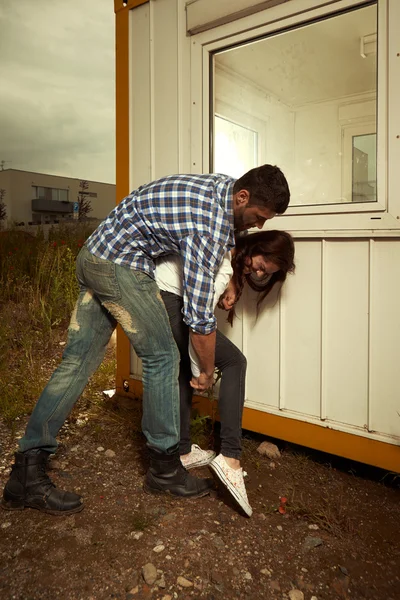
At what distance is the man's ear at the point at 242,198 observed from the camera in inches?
85.9

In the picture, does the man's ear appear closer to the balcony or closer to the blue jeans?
the blue jeans

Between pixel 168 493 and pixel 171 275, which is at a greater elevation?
pixel 171 275

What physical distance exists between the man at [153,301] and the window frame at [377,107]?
2.18ft

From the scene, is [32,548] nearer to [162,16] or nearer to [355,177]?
[355,177]

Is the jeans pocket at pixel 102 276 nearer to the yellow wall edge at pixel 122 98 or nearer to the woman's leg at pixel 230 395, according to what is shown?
the woman's leg at pixel 230 395

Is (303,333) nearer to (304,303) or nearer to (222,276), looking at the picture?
(304,303)

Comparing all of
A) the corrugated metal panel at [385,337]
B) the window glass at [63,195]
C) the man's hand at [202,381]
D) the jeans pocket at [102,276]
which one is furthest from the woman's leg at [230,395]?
the window glass at [63,195]

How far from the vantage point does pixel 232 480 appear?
8.27 ft

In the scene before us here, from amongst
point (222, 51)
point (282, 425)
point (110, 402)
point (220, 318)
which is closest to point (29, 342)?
point (110, 402)

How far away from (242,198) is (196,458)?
1.60 metres

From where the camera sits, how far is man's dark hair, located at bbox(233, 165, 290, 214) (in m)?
2.18

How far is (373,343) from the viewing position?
9.05 feet

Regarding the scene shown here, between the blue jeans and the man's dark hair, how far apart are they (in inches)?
25.0

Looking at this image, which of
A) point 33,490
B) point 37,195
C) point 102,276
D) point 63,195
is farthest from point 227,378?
point 63,195
